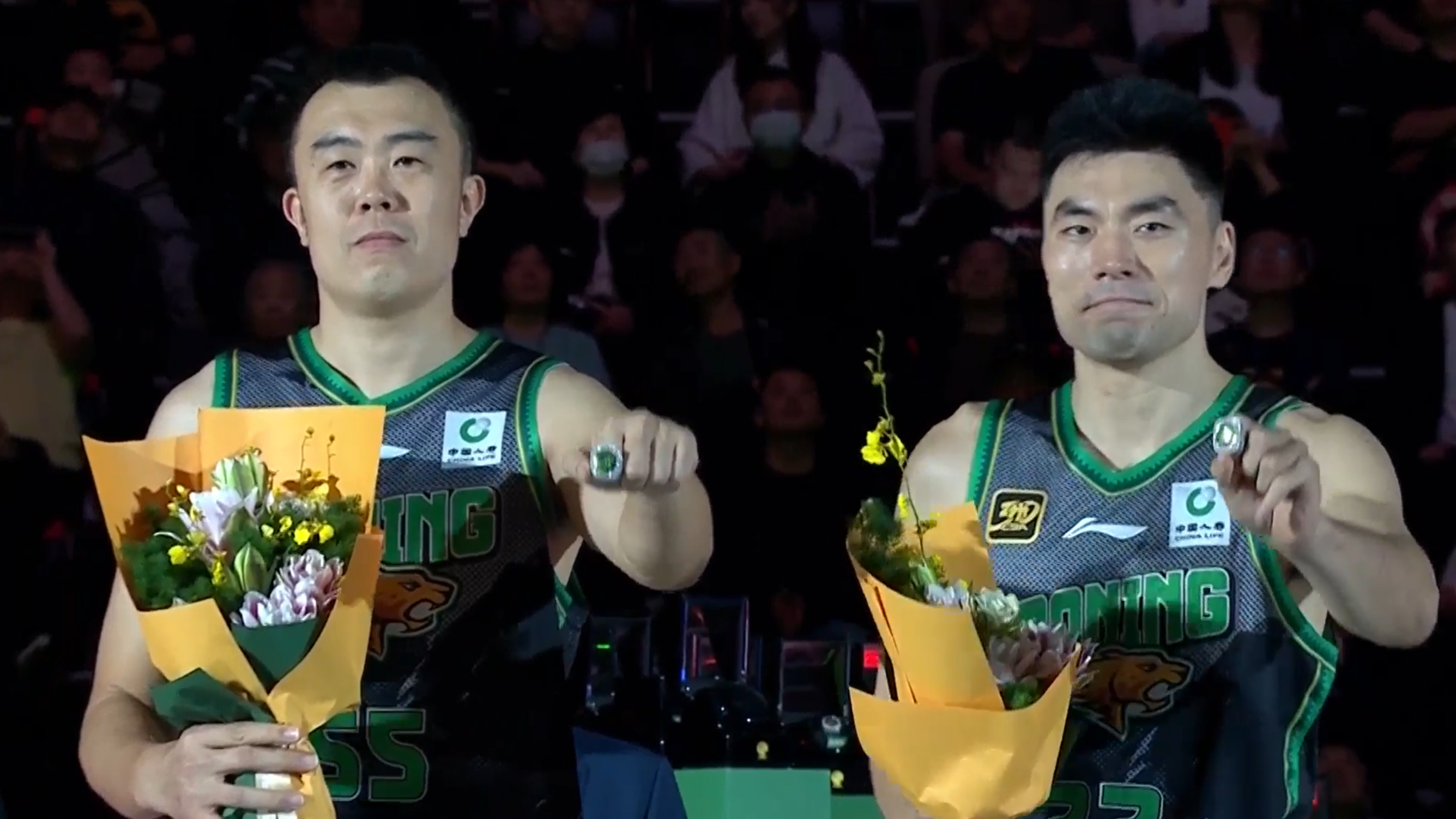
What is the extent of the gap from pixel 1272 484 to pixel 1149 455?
0.56 metres

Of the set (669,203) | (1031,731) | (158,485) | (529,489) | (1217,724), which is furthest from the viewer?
Result: (669,203)

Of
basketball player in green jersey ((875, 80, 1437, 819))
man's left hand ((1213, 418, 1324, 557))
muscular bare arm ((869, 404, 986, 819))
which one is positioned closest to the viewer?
man's left hand ((1213, 418, 1324, 557))

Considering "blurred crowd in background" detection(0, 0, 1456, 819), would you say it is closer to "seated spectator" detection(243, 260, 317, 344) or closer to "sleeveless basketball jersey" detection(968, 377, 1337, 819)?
"seated spectator" detection(243, 260, 317, 344)

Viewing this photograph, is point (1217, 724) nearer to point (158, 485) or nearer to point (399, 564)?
point (399, 564)

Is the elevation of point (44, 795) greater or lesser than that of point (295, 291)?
lesser

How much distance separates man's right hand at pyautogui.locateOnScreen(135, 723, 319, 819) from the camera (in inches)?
86.7

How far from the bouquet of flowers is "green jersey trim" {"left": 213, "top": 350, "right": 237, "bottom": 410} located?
1.03 m

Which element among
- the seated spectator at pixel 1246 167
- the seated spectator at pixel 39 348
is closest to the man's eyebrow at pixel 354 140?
the seated spectator at pixel 39 348

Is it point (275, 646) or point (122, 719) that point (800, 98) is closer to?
point (122, 719)

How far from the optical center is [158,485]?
2363mm

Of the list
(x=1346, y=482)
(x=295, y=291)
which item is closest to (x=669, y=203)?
(x=295, y=291)

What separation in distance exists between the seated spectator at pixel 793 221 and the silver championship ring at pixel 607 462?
270 cm

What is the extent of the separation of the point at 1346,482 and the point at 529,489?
1.14 metres

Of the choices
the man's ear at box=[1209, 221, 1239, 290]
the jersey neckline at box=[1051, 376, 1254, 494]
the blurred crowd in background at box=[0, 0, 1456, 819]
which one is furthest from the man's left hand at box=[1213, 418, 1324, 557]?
the blurred crowd in background at box=[0, 0, 1456, 819]
